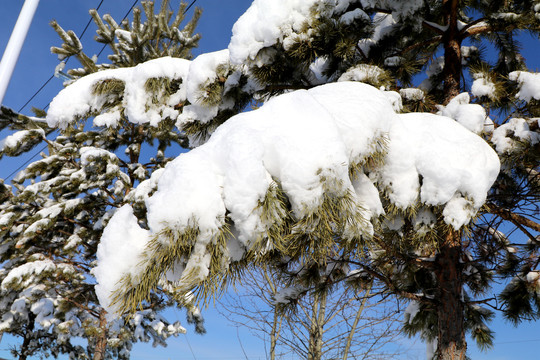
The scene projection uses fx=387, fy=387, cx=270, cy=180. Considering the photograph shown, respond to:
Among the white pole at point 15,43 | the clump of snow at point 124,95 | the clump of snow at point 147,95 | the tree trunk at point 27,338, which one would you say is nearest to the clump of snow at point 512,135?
the clump of snow at point 147,95

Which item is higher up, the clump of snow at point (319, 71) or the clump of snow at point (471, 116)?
the clump of snow at point (319, 71)

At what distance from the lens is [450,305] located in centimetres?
347

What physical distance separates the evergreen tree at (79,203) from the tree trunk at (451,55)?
4.32m

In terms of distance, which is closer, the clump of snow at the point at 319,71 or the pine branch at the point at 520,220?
the pine branch at the point at 520,220

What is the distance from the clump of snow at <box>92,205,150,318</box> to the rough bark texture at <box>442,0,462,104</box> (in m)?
3.32

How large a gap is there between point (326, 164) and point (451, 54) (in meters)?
3.04

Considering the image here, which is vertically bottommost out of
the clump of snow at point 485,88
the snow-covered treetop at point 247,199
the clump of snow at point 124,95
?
the snow-covered treetop at point 247,199

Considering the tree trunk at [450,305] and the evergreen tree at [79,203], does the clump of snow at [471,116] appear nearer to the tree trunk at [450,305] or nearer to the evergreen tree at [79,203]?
the tree trunk at [450,305]

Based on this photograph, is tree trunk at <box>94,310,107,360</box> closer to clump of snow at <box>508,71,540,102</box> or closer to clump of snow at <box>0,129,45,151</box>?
clump of snow at <box>0,129,45,151</box>

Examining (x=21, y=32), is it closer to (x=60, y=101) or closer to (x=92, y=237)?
(x=60, y=101)

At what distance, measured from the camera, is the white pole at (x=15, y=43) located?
2.55m

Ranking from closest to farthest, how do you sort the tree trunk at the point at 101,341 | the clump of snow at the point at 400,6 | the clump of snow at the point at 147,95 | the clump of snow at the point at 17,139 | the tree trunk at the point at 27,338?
the clump of snow at the point at 400,6 → the clump of snow at the point at 147,95 → the clump of snow at the point at 17,139 → the tree trunk at the point at 101,341 → the tree trunk at the point at 27,338

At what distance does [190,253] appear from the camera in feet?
5.44

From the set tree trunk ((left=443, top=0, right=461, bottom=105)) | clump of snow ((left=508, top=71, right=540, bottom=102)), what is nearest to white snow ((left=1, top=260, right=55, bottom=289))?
tree trunk ((left=443, top=0, right=461, bottom=105))
